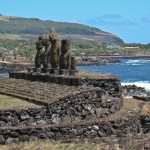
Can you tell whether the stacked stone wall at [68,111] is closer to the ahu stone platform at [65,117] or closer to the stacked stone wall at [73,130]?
the ahu stone platform at [65,117]

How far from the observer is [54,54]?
2931 centimetres

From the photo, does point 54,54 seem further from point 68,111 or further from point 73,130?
point 73,130

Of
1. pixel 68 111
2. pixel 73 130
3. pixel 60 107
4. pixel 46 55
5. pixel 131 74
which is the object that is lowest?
pixel 131 74

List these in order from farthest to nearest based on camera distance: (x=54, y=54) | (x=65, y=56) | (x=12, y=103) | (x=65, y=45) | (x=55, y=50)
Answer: (x=54, y=54) → (x=55, y=50) → (x=65, y=56) → (x=65, y=45) → (x=12, y=103)

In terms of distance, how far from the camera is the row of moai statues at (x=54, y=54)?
2761 cm

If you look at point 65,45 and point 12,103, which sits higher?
A: point 65,45

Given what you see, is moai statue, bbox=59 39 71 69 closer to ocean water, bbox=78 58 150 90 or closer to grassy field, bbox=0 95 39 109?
grassy field, bbox=0 95 39 109

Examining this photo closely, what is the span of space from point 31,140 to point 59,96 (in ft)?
8.90

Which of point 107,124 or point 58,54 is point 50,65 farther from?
point 107,124

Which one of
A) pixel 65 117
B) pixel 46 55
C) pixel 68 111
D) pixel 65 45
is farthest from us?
pixel 46 55

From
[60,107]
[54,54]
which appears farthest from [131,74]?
[60,107]

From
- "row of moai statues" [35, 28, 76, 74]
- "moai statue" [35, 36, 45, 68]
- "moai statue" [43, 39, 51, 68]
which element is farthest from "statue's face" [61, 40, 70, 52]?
"moai statue" [35, 36, 45, 68]

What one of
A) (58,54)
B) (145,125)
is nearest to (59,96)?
(145,125)

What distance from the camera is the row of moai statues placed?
27.6m
